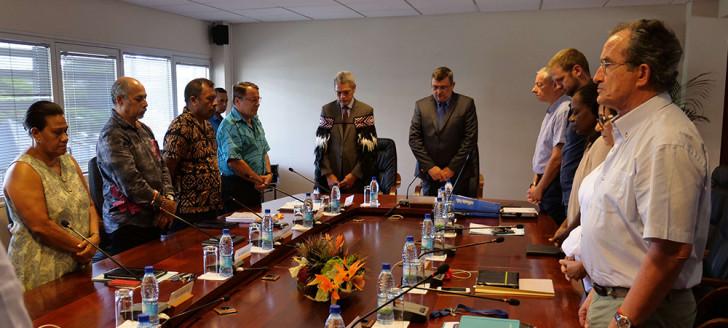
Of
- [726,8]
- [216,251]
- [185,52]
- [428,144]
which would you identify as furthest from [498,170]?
[216,251]

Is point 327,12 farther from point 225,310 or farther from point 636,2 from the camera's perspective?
point 225,310

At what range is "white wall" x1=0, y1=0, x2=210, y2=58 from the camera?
14.6 feet

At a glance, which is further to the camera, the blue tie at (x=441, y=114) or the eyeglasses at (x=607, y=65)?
the blue tie at (x=441, y=114)

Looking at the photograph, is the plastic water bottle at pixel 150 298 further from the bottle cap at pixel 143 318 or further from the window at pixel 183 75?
the window at pixel 183 75

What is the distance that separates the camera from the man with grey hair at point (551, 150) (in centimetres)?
358

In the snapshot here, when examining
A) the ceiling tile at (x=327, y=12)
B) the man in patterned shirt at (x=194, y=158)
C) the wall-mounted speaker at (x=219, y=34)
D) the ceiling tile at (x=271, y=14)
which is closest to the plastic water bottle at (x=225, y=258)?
the man in patterned shirt at (x=194, y=158)

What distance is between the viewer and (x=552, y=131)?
145 inches

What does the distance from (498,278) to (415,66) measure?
470cm

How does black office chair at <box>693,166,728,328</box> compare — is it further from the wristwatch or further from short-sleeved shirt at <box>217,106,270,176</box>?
short-sleeved shirt at <box>217,106,270,176</box>

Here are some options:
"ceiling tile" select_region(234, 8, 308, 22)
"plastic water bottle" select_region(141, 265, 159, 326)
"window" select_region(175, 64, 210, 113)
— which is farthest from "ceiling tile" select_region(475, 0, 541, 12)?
"plastic water bottle" select_region(141, 265, 159, 326)

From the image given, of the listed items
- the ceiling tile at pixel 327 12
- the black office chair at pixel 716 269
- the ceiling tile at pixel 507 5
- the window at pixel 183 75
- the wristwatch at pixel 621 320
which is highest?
the ceiling tile at pixel 327 12

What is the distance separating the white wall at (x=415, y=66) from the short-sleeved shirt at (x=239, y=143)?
8.97ft

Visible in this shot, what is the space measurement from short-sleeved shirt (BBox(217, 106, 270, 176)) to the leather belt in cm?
286

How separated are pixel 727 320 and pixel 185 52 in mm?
5766
